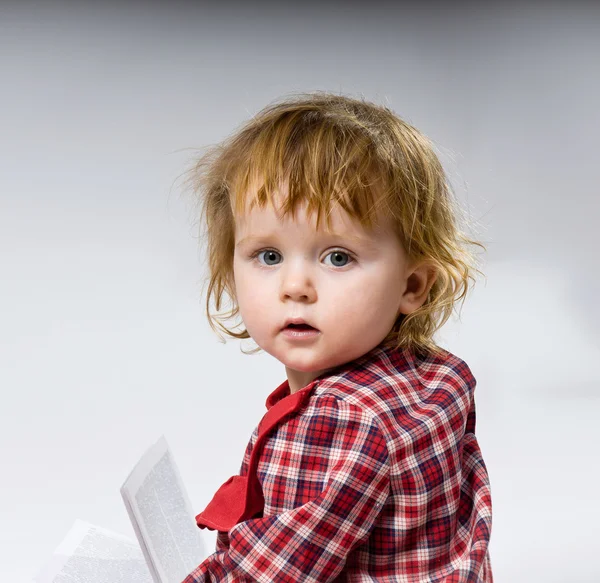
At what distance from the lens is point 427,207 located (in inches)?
52.3

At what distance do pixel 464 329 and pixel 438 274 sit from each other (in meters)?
1.20

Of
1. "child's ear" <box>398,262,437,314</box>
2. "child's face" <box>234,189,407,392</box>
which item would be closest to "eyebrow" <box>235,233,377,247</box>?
"child's face" <box>234,189,407,392</box>

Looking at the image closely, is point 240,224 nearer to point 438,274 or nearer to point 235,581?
point 438,274

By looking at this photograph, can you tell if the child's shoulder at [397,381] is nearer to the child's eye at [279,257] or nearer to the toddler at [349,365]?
the toddler at [349,365]

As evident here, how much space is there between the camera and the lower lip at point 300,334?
4.21 feet

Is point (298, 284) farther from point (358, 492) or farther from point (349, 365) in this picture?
point (358, 492)

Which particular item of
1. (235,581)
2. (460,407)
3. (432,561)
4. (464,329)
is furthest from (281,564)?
(464,329)

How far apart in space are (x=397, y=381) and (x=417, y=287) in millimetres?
143

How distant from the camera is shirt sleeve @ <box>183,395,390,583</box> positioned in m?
1.18

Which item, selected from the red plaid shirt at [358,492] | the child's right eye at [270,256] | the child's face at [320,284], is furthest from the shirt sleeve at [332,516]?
the child's right eye at [270,256]

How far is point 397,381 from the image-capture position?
1.29 metres

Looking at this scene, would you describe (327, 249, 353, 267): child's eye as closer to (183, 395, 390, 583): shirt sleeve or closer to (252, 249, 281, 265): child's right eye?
(252, 249, 281, 265): child's right eye

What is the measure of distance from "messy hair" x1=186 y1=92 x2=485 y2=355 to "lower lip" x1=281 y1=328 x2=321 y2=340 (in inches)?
5.0

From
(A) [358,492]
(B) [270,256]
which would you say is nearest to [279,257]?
(B) [270,256]
